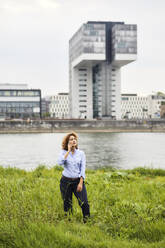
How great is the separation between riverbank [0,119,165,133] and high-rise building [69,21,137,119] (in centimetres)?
2104

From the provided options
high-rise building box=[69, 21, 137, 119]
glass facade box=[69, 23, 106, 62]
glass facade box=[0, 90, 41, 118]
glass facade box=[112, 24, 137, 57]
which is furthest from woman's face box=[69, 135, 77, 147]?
glass facade box=[0, 90, 41, 118]

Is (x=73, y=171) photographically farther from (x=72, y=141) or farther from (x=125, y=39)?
(x=125, y=39)

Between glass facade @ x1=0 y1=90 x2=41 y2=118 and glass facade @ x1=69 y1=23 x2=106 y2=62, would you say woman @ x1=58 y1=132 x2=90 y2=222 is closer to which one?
glass facade @ x1=69 y1=23 x2=106 y2=62

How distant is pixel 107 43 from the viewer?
414 ft

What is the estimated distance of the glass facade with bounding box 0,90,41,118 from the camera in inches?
5069

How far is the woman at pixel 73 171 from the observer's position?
6504 millimetres

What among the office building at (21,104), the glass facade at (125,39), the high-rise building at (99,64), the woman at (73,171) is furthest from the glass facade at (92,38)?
the woman at (73,171)

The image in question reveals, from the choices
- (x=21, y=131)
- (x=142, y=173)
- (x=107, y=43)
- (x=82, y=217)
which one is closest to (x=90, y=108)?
(x=107, y=43)

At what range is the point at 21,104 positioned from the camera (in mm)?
129000

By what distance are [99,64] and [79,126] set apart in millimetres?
35920

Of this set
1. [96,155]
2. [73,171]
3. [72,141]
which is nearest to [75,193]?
[73,171]

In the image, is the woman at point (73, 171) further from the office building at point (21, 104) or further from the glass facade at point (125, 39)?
the office building at point (21, 104)

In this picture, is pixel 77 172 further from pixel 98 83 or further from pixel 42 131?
pixel 98 83

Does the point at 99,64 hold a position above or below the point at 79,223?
above
